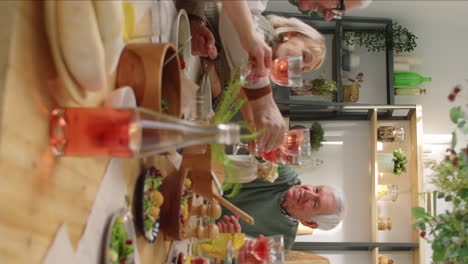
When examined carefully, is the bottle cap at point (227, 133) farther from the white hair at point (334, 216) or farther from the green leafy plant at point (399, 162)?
the green leafy plant at point (399, 162)

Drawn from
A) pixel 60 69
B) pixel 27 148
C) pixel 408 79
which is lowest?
pixel 27 148

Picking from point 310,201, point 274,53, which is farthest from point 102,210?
point 310,201

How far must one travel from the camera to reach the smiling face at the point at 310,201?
248cm

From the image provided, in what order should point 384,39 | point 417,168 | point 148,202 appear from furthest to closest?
1. point 384,39
2. point 417,168
3. point 148,202

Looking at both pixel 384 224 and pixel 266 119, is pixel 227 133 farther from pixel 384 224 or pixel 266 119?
pixel 384 224

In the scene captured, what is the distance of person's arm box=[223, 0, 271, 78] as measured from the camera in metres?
1.30

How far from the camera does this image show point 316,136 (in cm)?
453

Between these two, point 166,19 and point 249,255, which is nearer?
point 166,19

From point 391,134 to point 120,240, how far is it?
376 cm

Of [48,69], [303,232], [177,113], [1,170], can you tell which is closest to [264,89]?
[177,113]

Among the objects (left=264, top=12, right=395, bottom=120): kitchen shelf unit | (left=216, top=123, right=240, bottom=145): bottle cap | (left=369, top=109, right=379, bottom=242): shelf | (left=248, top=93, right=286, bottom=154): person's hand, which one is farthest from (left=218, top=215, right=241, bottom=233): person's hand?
(left=369, top=109, right=379, bottom=242): shelf

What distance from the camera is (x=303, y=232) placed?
162 inches

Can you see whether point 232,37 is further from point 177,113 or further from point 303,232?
point 303,232

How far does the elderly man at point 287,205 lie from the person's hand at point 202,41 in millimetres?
1107
